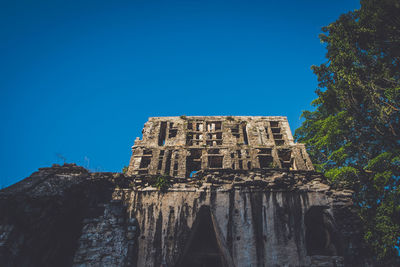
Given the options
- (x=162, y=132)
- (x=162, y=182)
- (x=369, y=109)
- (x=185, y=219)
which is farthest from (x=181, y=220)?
(x=369, y=109)

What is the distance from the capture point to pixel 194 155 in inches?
731

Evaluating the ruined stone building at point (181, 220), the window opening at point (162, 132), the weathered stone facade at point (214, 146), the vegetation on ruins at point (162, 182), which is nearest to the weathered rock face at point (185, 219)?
the ruined stone building at point (181, 220)

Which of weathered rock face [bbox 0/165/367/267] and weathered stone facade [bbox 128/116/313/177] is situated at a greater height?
weathered stone facade [bbox 128/116/313/177]

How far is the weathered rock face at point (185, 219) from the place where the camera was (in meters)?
9.90

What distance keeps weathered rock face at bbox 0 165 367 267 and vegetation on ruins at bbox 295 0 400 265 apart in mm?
1246

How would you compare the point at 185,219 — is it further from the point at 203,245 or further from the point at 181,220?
the point at 203,245

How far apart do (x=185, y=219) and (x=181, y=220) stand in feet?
0.72

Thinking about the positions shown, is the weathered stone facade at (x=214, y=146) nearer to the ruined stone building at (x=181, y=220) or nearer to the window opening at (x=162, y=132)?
the window opening at (x=162, y=132)

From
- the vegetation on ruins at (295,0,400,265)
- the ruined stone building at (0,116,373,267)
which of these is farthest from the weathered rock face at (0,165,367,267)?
the vegetation on ruins at (295,0,400,265)

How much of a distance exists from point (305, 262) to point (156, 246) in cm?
730

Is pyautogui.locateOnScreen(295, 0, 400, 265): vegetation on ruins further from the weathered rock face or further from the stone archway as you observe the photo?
the stone archway

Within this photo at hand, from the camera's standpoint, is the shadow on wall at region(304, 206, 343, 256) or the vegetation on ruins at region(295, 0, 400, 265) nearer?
the vegetation on ruins at region(295, 0, 400, 265)

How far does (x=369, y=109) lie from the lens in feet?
44.2

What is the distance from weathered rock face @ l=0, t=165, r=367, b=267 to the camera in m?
9.90
